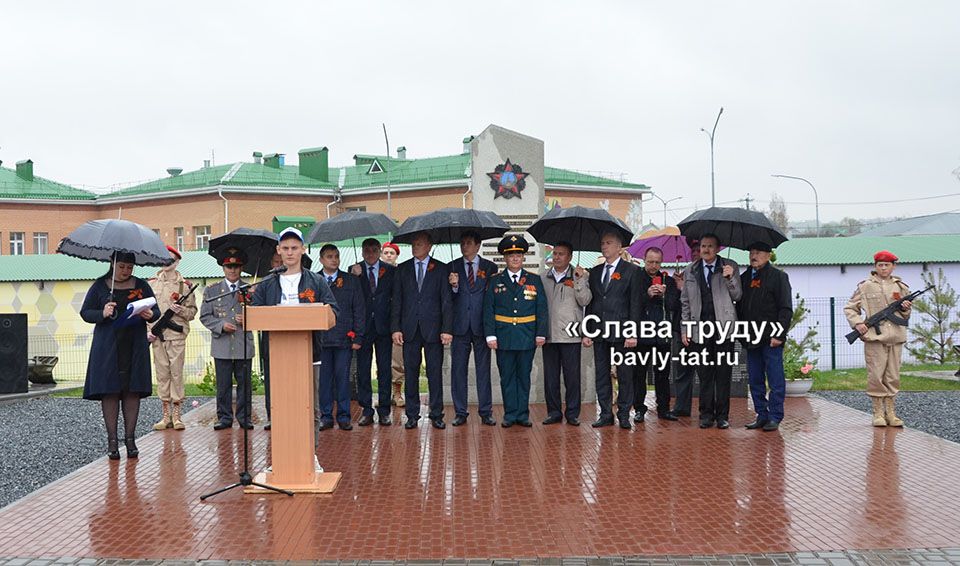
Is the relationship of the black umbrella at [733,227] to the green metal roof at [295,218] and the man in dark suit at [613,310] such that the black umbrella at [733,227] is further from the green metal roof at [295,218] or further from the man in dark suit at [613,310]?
the green metal roof at [295,218]

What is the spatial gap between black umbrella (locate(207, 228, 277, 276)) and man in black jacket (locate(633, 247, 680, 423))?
4.08m

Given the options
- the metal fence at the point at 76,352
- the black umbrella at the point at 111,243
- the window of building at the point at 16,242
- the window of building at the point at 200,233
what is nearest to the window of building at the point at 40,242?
the window of building at the point at 16,242

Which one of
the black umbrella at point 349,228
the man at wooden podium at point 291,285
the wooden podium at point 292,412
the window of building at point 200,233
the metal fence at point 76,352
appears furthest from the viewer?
the window of building at point 200,233

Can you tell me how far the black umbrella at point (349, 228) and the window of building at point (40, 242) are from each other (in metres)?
46.9

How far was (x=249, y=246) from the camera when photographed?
9.09m

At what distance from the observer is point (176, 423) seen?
919cm

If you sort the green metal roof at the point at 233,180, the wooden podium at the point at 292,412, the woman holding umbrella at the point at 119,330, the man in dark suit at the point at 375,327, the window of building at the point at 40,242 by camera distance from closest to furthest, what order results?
1. the wooden podium at the point at 292,412
2. the woman holding umbrella at the point at 119,330
3. the man in dark suit at the point at 375,327
4. the green metal roof at the point at 233,180
5. the window of building at the point at 40,242

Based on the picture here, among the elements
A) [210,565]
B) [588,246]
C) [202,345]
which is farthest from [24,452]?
[202,345]

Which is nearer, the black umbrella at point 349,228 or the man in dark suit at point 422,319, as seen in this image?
the black umbrella at point 349,228

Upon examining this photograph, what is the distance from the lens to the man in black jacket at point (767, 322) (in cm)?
863

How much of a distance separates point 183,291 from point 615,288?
4864 millimetres

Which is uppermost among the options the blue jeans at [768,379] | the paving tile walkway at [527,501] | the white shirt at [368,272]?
the white shirt at [368,272]

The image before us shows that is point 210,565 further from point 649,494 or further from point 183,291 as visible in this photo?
point 183,291

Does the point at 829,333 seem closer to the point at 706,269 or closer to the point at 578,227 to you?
the point at 706,269
